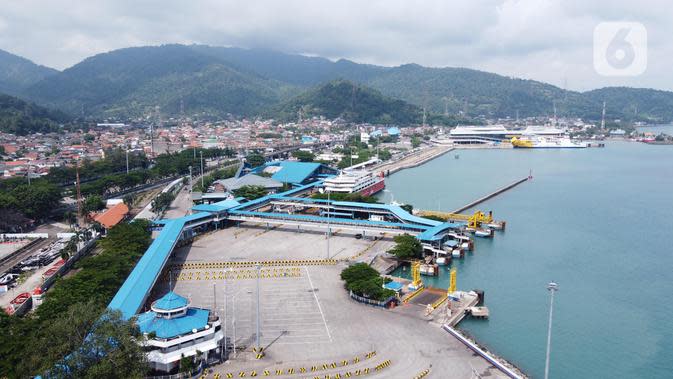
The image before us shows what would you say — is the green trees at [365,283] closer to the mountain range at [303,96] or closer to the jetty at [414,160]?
the jetty at [414,160]

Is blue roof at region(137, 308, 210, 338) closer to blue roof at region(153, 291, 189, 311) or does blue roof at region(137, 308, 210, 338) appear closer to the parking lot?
blue roof at region(153, 291, 189, 311)

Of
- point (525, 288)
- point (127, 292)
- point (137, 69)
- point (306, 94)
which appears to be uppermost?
point (137, 69)

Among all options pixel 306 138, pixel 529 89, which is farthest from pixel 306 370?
pixel 529 89

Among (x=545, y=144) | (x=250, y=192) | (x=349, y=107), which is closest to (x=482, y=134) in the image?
(x=545, y=144)

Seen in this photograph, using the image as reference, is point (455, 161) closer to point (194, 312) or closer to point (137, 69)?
point (194, 312)

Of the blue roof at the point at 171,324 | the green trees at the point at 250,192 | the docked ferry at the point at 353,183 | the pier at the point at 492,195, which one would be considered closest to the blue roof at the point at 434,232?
the pier at the point at 492,195

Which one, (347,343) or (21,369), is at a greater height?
(21,369)
